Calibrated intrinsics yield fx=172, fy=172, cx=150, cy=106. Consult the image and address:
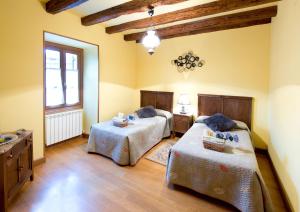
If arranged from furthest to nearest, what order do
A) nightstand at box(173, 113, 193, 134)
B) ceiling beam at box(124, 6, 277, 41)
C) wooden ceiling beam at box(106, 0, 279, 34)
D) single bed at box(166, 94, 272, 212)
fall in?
nightstand at box(173, 113, 193, 134), ceiling beam at box(124, 6, 277, 41), wooden ceiling beam at box(106, 0, 279, 34), single bed at box(166, 94, 272, 212)

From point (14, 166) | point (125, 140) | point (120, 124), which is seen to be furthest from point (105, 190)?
point (120, 124)

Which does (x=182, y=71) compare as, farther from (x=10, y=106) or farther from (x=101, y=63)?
(x=10, y=106)

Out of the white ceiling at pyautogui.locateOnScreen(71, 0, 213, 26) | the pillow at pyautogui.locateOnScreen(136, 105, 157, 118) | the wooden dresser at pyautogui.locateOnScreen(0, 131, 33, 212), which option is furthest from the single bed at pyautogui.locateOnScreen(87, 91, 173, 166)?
the white ceiling at pyautogui.locateOnScreen(71, 0, 213, 26)

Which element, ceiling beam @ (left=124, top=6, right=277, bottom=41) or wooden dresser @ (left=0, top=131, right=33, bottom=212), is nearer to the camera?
wooden dresser @ (left=0, top=131, right=33, bottom=212)

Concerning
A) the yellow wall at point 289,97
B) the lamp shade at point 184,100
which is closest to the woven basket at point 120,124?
the lamp shade at point 184,100

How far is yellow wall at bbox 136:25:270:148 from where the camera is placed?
3510mm

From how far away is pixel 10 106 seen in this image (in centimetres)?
247

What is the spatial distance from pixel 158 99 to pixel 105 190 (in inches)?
116

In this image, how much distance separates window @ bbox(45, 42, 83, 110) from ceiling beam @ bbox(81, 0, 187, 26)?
888mm

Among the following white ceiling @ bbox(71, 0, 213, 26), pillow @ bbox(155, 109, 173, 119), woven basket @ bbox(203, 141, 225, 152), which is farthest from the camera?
pillow @ bbox(155, 109, 173, 119)

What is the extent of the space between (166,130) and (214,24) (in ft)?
8.27

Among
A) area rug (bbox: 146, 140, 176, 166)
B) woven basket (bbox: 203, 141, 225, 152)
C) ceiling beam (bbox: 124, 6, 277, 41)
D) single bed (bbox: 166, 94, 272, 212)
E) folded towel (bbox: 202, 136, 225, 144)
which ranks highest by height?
ceiling beam (bbox: 124, 6, 277, 41)

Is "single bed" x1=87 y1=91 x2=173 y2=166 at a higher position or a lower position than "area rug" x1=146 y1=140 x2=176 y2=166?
higher

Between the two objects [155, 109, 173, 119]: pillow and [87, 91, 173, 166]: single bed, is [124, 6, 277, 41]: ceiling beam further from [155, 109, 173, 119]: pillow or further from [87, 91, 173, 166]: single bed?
[87, 91, 173, 166]: single bed
